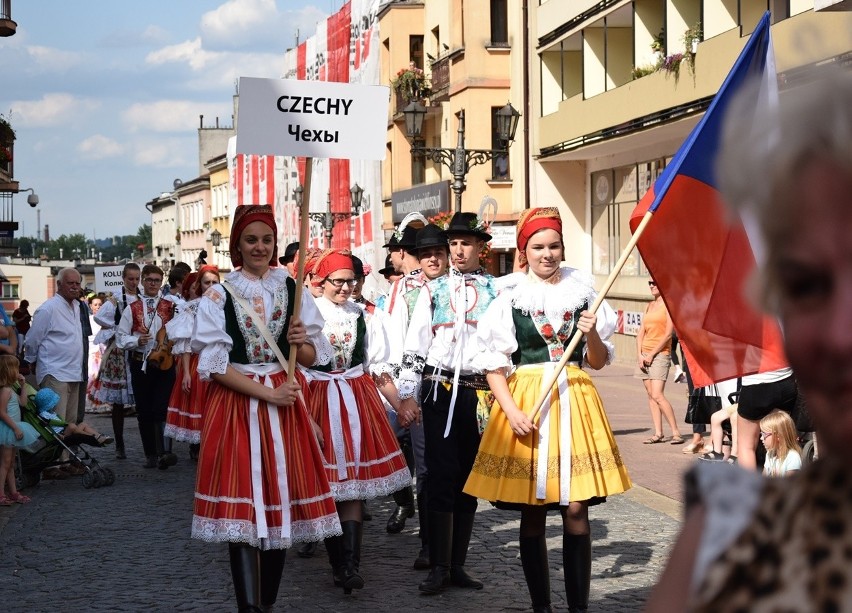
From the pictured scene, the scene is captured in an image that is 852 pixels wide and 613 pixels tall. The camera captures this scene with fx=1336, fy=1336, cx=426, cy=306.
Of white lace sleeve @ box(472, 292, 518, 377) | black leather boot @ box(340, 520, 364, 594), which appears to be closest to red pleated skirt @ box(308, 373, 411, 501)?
black leather boot @ box(340, 520, 364, 594)

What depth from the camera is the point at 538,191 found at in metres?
33.2

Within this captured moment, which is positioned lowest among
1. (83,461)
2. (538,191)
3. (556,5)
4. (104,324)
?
(83,461)

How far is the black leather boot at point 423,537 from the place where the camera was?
8.23 m

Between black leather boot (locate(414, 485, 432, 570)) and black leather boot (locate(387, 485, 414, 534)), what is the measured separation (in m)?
0.69

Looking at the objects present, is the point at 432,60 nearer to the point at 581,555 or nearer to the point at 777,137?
Result: the point at 581,555

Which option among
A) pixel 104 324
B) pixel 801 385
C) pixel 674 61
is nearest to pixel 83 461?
pixel 104 324

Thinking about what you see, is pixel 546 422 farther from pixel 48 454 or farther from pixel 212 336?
pixel 48 454

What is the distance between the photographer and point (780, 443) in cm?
868

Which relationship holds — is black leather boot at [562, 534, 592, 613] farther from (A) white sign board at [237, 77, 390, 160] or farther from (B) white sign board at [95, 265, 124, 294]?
(B) white sign board at [95, 265, 124, 294]

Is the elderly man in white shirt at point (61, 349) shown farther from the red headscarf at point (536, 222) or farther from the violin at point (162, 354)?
the red headscarf at point (536, 222)

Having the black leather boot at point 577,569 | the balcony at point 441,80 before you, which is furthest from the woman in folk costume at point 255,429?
the balcony at point 441,80

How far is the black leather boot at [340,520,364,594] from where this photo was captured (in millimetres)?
7426

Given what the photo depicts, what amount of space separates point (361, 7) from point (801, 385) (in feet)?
146

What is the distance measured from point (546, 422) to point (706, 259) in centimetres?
151
